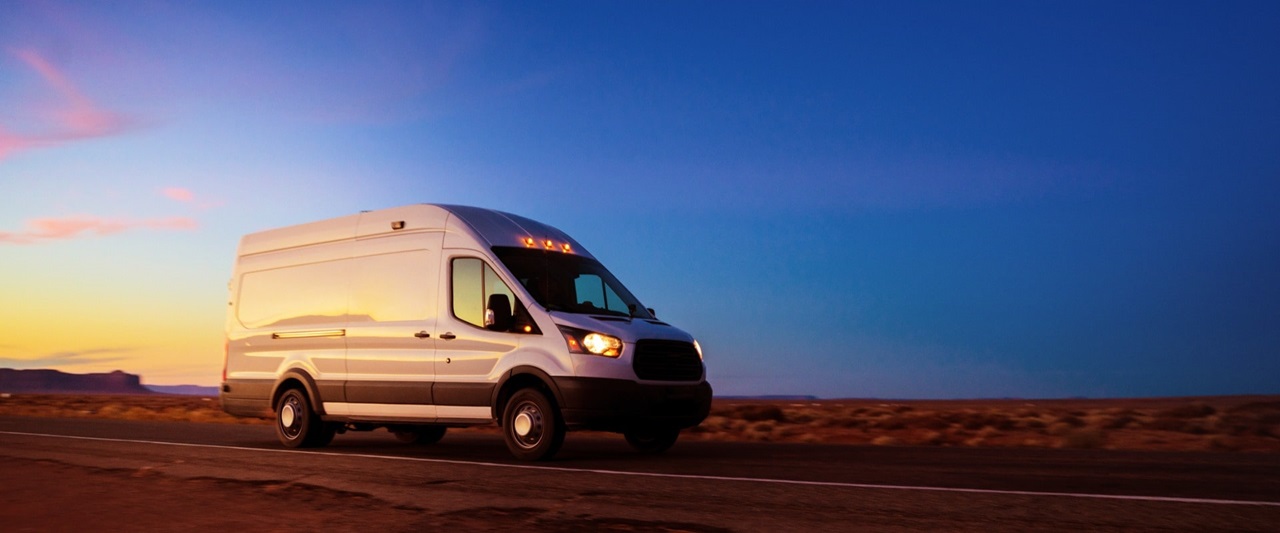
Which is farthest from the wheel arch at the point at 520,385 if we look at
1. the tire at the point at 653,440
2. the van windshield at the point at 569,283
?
the tire at the point at 653,440

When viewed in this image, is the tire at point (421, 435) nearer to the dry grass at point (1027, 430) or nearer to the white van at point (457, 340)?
the white van at point (457, 340)

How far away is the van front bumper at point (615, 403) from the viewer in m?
11.0

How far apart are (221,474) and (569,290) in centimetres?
410

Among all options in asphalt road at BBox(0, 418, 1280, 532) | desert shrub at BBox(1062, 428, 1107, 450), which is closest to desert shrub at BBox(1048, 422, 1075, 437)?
desert shrub at BBox(1062, 428, 1107, 450)

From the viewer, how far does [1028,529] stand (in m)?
6.14

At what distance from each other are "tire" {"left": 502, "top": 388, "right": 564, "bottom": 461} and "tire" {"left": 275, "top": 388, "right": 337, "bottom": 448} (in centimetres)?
351

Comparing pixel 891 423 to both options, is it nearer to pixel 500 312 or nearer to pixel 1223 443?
pixel 1223 443

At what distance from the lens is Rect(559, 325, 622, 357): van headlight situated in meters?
11.1

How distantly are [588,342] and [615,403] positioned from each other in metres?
0.69

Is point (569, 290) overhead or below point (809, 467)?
overhead

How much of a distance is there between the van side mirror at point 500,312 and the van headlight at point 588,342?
69 centimetres

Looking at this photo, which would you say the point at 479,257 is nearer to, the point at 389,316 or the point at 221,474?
the point at 389,316

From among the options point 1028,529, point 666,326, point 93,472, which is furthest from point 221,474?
point 1028,529

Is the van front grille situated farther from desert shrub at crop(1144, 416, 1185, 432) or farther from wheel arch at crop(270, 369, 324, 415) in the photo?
desert shrub at crop(1144, 416, 1185, 432)
